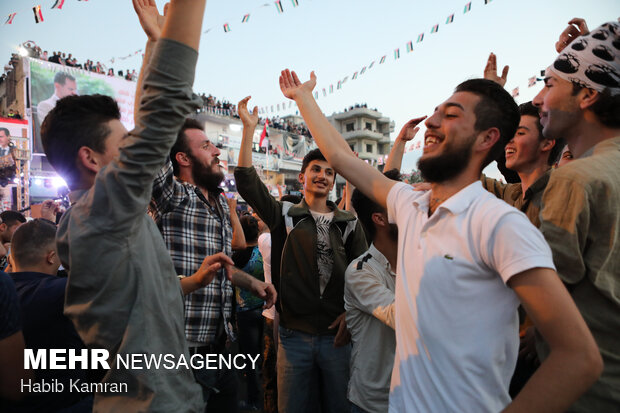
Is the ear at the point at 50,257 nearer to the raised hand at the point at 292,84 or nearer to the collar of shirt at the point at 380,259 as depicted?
the raised hand at the point at 292,84

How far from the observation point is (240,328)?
515 cm

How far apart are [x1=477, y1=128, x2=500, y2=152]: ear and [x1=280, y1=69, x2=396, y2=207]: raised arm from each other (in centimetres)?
52

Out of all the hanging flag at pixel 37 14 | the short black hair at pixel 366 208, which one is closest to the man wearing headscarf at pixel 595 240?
the short black hair at pixel 366 208

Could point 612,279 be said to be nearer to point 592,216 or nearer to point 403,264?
point 592,216

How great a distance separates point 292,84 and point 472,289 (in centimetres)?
188

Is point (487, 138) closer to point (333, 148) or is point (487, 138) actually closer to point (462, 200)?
point (462, 200)

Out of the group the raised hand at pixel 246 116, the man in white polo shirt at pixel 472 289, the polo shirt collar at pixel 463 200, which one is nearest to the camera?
the man in white polo shirt at pixel 472 289

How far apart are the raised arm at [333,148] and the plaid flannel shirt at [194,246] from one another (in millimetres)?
1042

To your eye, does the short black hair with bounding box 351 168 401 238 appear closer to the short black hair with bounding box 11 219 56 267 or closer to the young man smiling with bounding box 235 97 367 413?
the young man smiling with bounding box 235 97 367 413

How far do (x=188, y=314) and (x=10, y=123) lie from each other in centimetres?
2262

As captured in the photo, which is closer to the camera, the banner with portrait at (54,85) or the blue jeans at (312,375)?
the blue jeans at (312,375)

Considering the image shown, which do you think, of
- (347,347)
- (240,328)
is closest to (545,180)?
(347,347)

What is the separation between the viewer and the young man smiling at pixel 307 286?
9.83 ft

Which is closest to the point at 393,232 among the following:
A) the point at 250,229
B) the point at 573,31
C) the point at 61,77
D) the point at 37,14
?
the point at 573,31
